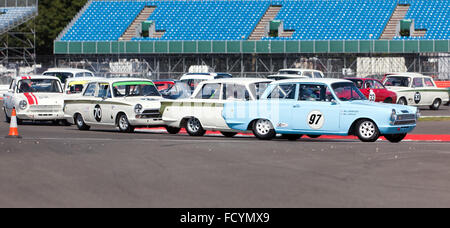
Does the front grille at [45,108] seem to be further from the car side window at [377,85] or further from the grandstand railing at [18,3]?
the grandstand railing at [18,3]

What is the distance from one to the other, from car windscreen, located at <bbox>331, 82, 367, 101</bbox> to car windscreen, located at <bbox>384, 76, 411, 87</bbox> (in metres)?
16.5

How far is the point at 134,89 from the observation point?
24016 millimetres

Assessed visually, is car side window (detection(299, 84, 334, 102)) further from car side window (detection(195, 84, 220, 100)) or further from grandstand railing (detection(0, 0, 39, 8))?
grandstand railing (detection(0, 0, 39, 8))

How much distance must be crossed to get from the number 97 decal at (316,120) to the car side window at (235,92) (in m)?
1.98

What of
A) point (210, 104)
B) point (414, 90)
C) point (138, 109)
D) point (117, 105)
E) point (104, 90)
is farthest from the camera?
point (414, 90)

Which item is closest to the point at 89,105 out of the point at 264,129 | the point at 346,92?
the point at 264,129

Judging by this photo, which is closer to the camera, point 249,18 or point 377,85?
point 377,85

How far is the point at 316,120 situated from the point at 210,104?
9.89ft

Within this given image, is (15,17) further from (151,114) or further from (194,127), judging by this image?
(194,127)

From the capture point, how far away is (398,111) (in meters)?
19.0

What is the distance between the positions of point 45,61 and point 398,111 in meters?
44.7

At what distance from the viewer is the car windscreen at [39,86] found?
27.5 meters
